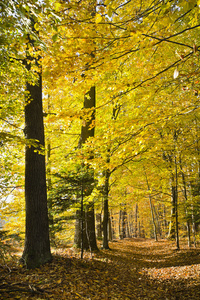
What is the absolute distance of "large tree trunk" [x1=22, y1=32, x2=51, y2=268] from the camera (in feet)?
15.9

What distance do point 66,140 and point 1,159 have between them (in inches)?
196

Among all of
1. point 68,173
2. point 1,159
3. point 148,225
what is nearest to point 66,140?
point 1,159

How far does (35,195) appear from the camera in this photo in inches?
203

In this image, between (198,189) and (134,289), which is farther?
(198,189)

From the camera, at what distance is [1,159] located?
23.6 feet

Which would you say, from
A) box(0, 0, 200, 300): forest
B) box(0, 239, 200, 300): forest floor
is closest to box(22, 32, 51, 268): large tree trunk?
box(0, 0, 200, 300): forest

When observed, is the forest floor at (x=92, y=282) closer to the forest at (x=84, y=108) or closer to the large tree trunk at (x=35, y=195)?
the forest at (x=84, y=108)

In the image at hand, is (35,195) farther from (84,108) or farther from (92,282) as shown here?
(84,108)

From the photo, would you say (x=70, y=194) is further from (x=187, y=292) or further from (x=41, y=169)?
(x=187, y=292)

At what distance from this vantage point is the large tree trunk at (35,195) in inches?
191

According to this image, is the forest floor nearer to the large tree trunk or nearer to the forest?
the forest

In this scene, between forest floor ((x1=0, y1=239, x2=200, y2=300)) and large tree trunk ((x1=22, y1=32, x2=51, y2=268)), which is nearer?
forest floor ((x1=0, y1=239, x2=200, y2=300))

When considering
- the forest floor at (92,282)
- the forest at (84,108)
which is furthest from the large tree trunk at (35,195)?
the forest floor at (92,282)

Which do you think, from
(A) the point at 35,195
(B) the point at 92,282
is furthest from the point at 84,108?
(B) the point at 92,282
